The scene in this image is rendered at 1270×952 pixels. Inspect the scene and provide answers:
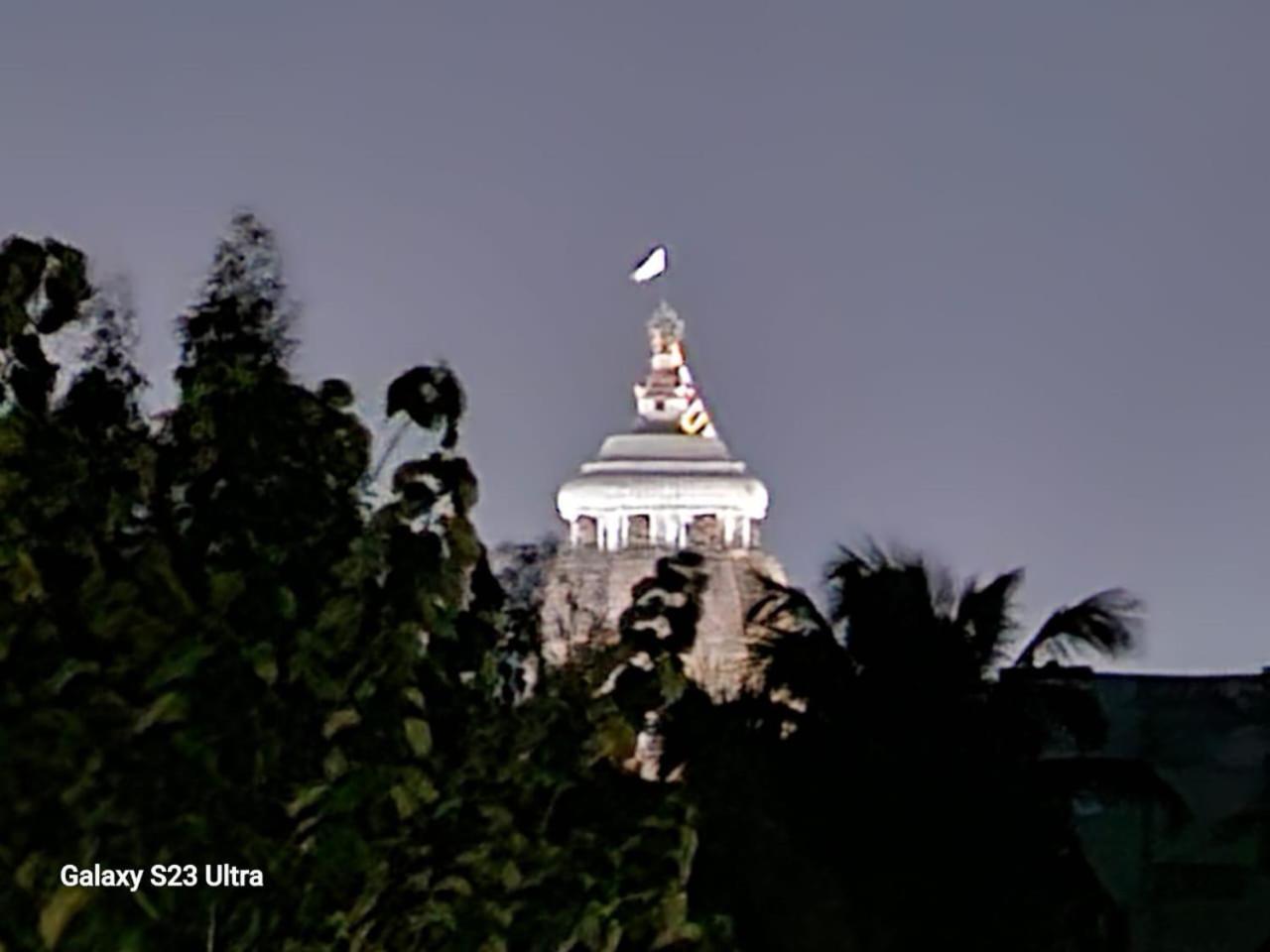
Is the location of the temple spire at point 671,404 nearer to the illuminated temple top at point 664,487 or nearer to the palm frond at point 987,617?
the illuminated temple top at point 664,487

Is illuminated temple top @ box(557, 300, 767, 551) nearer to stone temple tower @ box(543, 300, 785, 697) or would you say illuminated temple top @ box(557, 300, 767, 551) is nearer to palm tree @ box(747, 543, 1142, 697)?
stone temple tower @ box(543, 300, 785, 697)

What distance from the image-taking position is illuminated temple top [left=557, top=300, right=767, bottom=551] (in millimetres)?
87688

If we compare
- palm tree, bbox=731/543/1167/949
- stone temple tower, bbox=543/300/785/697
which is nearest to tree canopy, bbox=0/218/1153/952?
palm tree, bbox=731/543/1167/949

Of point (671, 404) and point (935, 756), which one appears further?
point (671, 404)

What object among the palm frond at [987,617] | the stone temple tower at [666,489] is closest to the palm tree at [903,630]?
the palm frond at [987,617]

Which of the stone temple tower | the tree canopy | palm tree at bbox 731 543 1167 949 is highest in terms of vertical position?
the stone temple tower

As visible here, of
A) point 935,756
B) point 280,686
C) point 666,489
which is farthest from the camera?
point 666,489

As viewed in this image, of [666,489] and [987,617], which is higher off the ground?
[666,489]

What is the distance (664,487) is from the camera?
89812 mm

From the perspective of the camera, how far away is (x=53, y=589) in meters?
6.78

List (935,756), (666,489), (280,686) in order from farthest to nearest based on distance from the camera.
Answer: (666,489)
(935,756)
(280,686)

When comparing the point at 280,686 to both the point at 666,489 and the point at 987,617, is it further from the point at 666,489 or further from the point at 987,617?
the point at 666,489

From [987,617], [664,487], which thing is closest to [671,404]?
[664,487]

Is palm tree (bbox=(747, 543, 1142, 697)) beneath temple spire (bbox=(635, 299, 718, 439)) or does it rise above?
beneath
